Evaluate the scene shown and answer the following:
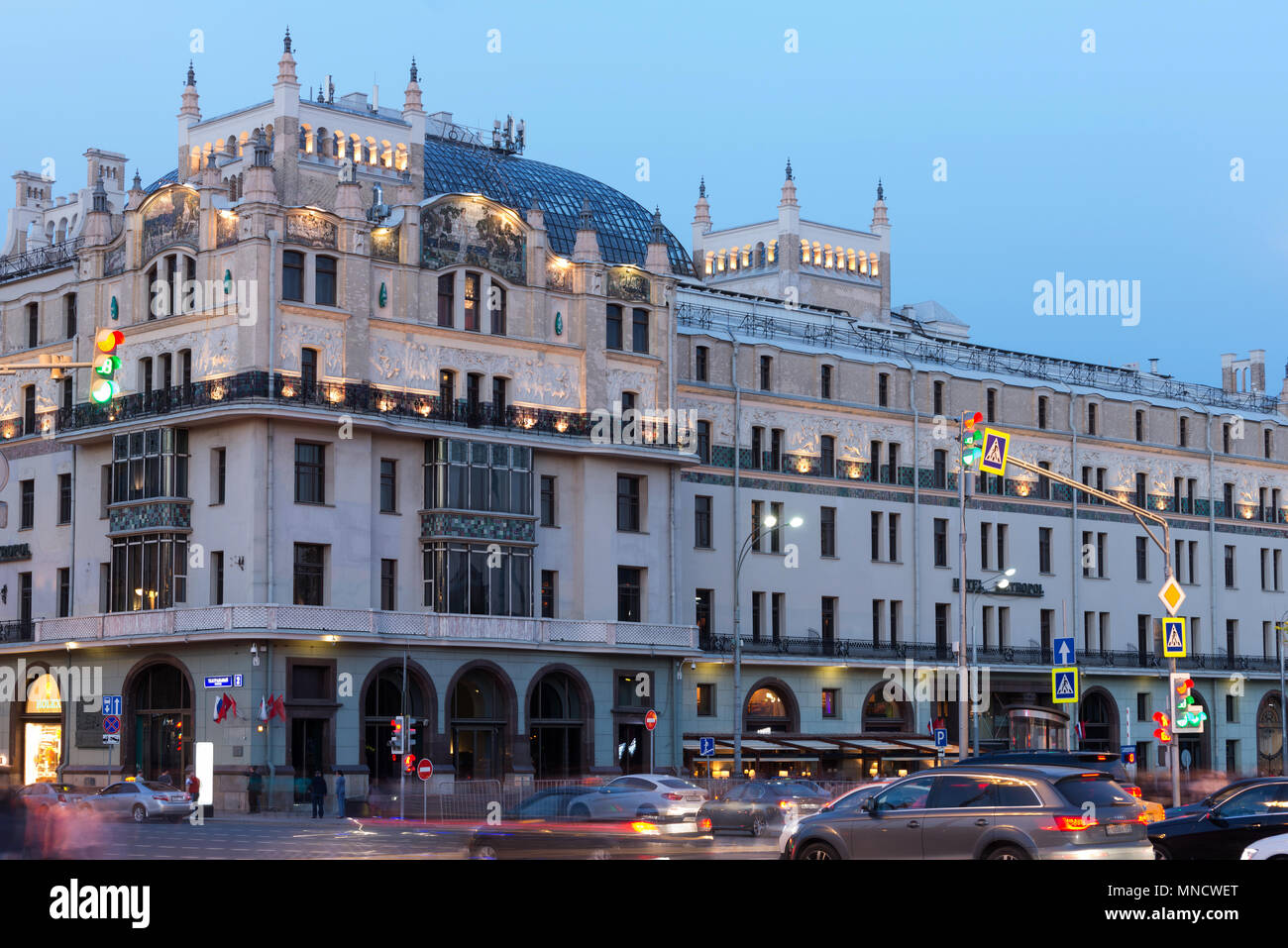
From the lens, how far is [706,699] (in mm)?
75875

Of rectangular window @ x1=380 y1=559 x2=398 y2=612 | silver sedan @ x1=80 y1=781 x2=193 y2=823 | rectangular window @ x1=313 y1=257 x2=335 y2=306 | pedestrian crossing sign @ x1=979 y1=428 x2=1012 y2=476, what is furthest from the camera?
rectangular window @ x1=380 y1=559 x2=398 y2=612

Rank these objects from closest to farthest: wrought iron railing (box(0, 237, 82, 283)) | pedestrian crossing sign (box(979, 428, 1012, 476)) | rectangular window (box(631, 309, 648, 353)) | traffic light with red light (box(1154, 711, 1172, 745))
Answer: pedestrian crossing sign (box(979, 428, 1012, 476)) → traffic light with red light (box(1154, 711, 1172, 745)) → rectangular window (box(631, 309, 648, 353)) → wrought iron railing (box(0, 237, 82, 283))

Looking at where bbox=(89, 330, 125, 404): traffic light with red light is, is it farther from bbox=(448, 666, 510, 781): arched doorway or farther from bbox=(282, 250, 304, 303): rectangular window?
bbox=(448, 666, 510, 781): arched doorway

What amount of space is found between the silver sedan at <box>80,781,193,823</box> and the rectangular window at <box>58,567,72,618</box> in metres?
14.6

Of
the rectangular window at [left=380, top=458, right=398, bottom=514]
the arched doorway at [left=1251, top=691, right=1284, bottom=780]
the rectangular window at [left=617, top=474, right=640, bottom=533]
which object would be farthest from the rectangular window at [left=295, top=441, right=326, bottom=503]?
the arched doorway at [left=1251, top=691, right=1284, bottom=780]

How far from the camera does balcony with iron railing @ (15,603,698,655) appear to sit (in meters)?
62.5

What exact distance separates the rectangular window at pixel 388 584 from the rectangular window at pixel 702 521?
1432 centimetres

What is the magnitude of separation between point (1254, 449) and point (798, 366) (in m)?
31.4

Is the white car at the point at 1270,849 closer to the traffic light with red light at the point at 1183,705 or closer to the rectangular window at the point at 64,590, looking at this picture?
the traffic light with red light at the point at 1183,705
